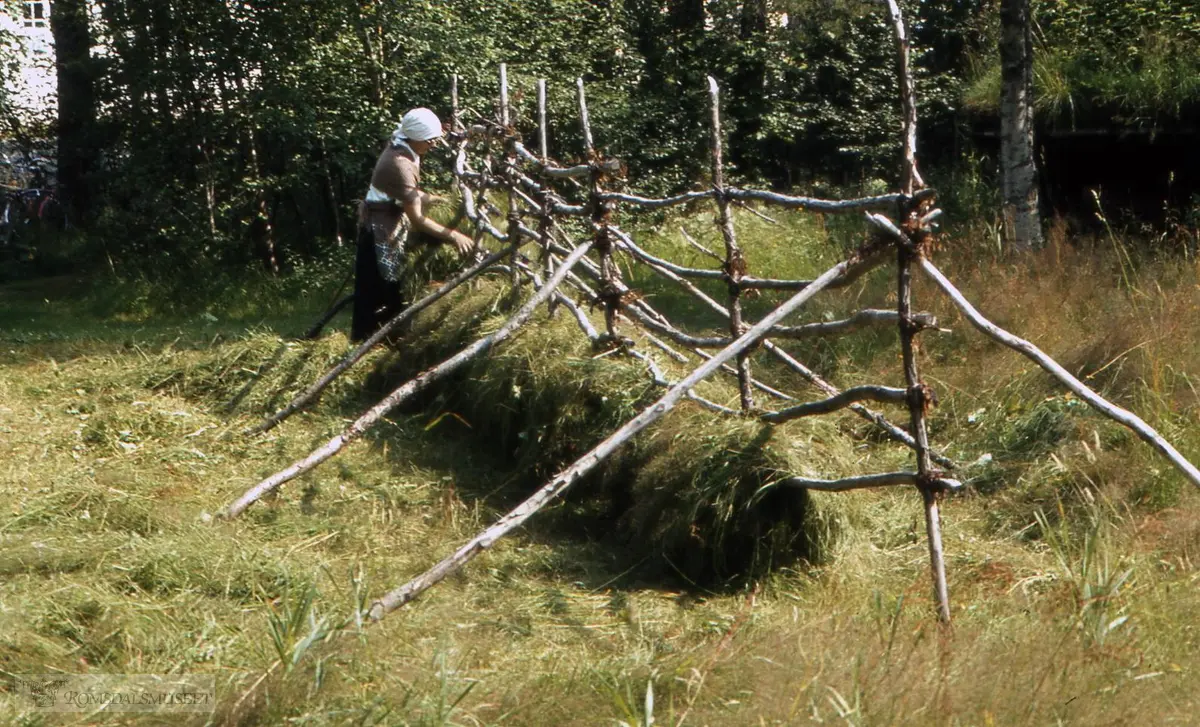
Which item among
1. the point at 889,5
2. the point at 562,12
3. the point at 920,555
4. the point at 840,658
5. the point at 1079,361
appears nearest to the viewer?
the point at 840,658

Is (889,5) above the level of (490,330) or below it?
above

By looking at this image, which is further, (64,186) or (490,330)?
(64,186)

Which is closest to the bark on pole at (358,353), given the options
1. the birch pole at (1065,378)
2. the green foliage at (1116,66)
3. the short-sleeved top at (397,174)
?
the short-sleeved top at (397,174)

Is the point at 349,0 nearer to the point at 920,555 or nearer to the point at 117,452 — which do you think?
the point at 117,452

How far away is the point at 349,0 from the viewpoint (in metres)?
11.7

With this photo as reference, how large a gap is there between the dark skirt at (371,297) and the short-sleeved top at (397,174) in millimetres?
363

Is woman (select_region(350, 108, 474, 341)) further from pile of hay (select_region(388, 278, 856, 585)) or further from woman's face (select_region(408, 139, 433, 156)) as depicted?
pile of hay (select_region(388, 278, 856, 585))

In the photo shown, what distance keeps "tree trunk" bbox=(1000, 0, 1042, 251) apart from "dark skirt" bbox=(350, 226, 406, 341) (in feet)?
12.7

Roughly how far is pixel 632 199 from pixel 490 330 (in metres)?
1.22

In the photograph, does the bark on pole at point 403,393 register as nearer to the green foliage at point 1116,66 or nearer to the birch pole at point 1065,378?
the birch pole at point 1065,378

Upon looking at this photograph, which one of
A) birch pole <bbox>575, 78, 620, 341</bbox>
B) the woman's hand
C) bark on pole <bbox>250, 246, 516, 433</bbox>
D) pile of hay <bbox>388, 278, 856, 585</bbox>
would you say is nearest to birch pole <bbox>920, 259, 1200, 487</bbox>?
pile of hay <bbox>388, 278, 856, 585</bbox>

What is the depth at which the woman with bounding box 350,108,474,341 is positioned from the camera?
7695mm

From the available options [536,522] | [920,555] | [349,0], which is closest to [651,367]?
[536,522]

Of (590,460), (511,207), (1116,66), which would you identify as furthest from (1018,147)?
(590,460)
